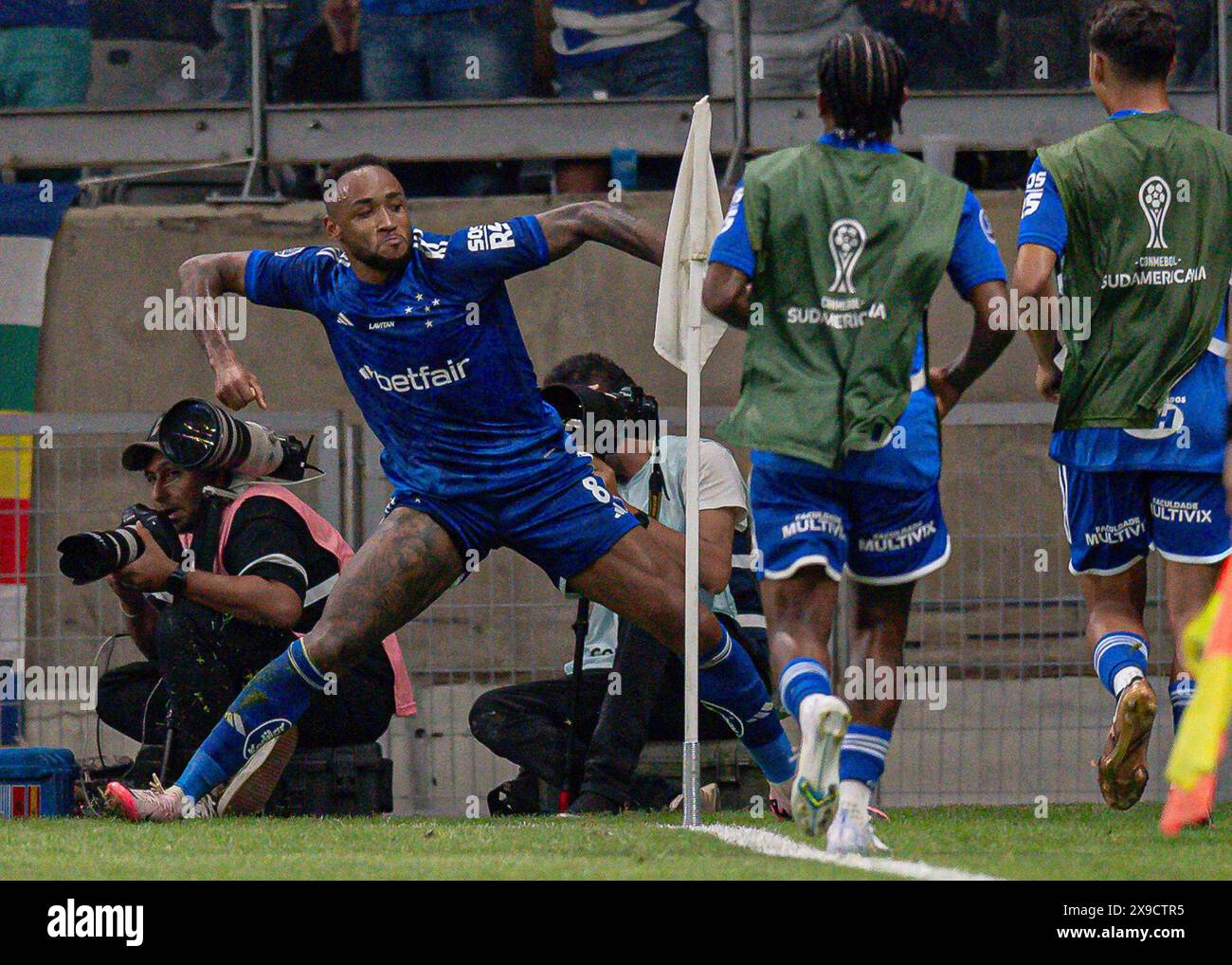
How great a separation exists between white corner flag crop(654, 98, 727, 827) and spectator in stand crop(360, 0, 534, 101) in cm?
407

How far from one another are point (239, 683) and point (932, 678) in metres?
2.75

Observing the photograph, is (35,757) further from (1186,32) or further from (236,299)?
(1186,32)

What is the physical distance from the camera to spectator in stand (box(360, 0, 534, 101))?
956cm

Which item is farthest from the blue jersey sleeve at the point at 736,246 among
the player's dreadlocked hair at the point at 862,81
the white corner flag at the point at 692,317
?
the white corner flag at the point at 692,317

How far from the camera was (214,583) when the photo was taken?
6.59 meters

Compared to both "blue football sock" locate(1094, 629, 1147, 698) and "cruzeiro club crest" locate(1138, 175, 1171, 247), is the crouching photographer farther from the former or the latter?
"cruzeiro club crest" locate(1138, 175, 1171, 247)

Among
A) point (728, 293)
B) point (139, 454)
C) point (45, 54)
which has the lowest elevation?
point (139, 454)

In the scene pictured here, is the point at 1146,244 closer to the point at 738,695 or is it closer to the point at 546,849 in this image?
the point at 738,695

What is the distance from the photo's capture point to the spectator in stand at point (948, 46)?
31.0 ft

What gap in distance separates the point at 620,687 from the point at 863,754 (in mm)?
1865

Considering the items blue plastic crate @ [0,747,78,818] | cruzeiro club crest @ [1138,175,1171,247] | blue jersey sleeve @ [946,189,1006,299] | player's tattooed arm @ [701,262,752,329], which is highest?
cruzeiro club crest @ [1138,175,1171,247]

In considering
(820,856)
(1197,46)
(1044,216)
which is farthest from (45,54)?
(820,856)

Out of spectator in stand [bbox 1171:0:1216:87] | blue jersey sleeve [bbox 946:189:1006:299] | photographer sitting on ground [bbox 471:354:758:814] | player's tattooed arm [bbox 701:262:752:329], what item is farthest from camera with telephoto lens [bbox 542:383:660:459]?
spectator in stand [bbox 1171:0:1216:87]

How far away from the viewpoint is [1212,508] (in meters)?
5.55
